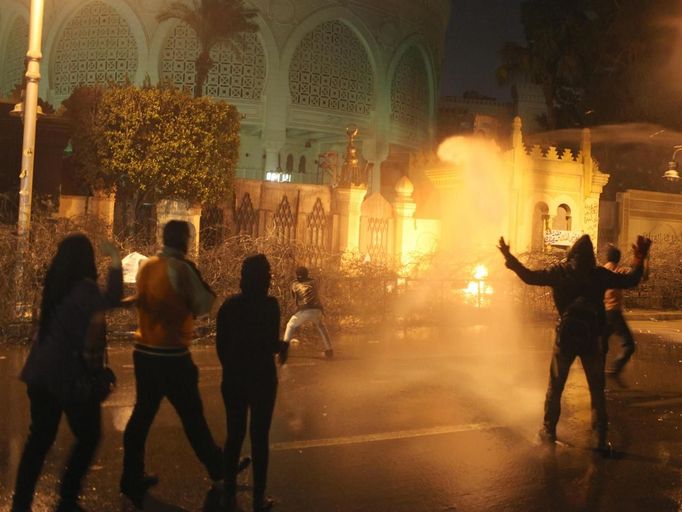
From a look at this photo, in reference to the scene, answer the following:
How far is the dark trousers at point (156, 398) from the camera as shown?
488 centimetres

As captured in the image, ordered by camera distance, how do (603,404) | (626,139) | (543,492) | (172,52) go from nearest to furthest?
(543,492), (603,404), (172,52), (626,139)

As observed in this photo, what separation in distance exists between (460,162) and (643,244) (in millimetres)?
16522

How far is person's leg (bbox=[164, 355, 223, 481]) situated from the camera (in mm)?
4914

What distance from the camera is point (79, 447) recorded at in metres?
4.57

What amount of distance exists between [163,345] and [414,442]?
267 centimetres

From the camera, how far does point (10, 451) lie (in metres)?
6.03

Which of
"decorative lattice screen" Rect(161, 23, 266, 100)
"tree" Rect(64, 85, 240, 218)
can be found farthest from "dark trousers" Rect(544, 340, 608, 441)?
"decorative lattice screen" Rect(161, 23, 266, 100)

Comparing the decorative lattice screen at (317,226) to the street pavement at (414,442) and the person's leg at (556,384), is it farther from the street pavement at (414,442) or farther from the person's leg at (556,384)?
the person's leg at (556,384)

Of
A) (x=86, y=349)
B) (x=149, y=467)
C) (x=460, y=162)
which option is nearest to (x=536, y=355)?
(x=149, y=467)

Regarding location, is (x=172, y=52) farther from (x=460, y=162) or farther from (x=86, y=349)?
(x=86, y=349)

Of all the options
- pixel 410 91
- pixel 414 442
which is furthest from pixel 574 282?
pixel 410 91

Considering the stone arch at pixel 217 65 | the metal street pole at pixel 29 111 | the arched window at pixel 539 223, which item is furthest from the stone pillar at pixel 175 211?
the stone arch at pixel 217 65

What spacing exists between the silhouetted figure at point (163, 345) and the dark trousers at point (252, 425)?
0.89 ft

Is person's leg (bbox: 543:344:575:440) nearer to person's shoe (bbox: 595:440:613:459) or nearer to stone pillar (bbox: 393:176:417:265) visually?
person's shoe (bbox: 595:440:613:459)
